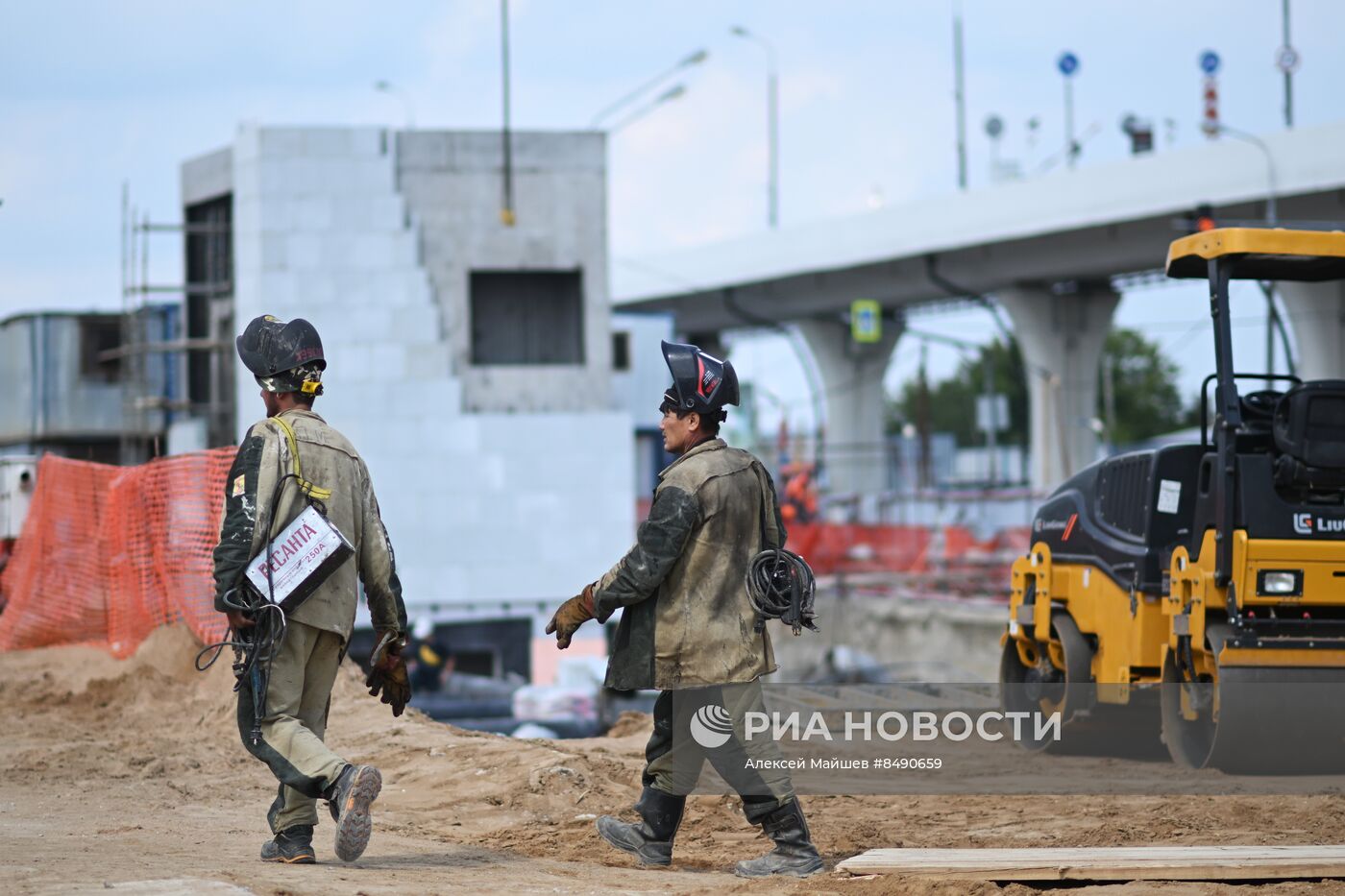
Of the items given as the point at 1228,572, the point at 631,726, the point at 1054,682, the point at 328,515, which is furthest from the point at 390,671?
the point at 1054,682

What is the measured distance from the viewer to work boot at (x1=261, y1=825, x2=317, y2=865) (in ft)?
20.2

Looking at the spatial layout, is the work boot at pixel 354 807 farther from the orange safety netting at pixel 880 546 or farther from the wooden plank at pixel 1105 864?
the orange safety netting at pixel 880 546

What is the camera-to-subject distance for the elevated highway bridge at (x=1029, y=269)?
1415 inches

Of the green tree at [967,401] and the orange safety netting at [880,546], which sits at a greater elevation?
the green tree at [967,401]

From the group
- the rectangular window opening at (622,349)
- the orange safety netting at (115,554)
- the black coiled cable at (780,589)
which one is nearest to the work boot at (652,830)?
the black coiled cable at (780,589)

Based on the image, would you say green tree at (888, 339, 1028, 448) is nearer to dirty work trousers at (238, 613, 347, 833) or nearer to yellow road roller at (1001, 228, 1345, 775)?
yellow road roller at (1001, 228, 1345, 775)

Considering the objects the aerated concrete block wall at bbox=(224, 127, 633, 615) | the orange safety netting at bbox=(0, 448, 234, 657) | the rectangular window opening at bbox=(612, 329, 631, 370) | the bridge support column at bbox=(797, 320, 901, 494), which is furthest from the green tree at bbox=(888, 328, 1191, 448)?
the orange safety netting at bbox=(0, 448, 234, 657)

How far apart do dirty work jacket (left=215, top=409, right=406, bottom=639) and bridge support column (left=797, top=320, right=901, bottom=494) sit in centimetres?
4576

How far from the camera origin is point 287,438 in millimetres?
6258

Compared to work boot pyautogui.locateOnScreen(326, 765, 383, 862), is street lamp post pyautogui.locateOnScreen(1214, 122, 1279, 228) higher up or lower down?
higher up

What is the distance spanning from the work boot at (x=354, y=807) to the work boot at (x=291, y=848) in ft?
0.74

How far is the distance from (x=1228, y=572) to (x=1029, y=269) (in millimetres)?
34755

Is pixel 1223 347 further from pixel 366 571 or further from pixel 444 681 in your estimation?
pixel 444 681

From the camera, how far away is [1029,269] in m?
43.2
